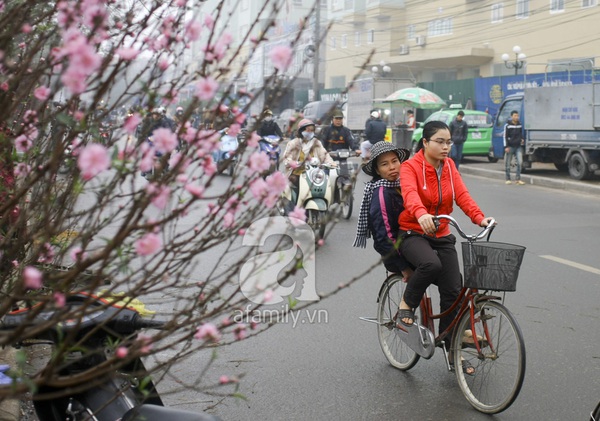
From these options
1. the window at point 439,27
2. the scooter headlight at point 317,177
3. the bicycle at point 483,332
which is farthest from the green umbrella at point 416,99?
the bicycle at point 483,332

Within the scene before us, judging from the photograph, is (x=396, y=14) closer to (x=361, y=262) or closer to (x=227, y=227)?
(x=361, y=262)

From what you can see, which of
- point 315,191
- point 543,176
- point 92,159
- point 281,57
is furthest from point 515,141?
point 92,159

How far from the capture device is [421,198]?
5234mm

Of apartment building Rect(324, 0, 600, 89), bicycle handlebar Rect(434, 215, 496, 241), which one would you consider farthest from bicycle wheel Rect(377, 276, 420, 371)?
apartment building Rect(324, 0, 600, 89)

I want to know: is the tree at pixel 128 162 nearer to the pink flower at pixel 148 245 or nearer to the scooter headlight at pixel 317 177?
the pink flower at pixel 148 245

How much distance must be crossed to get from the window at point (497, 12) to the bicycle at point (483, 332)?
41097mm

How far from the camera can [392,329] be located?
18.9ft

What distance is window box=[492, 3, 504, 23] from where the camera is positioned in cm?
4383

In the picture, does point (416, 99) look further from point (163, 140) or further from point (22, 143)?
point (163, 140)

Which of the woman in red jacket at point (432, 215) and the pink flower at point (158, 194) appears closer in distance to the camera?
the pink flower at point (158, 194)

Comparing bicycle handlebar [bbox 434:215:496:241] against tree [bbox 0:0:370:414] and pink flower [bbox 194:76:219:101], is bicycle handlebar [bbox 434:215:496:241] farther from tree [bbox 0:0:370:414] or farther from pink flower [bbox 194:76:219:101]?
pink flower [bbox 194:76:219:101]

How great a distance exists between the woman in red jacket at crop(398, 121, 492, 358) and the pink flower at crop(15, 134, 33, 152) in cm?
285

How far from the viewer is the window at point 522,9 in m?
41.5

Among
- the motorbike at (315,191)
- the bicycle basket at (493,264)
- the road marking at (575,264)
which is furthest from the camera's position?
the motorbike at (315,191)
